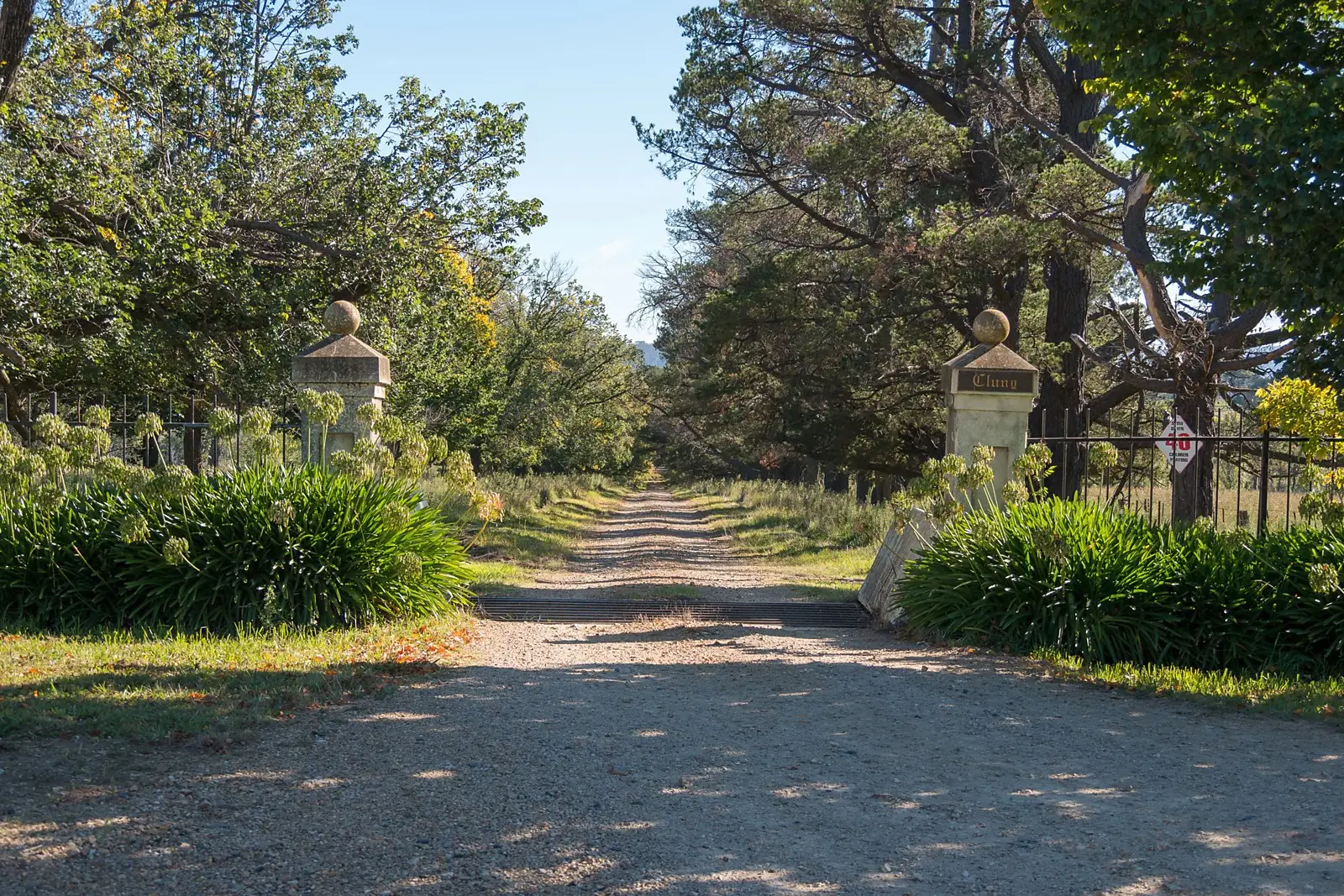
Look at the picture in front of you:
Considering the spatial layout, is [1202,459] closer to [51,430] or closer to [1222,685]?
[1222,685]

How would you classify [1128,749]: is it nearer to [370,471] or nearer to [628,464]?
[370,471]

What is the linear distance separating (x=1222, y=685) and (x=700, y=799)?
4482 millimetres

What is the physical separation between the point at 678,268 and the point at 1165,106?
109 feet

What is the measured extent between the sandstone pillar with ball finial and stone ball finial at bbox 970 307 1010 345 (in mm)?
5987

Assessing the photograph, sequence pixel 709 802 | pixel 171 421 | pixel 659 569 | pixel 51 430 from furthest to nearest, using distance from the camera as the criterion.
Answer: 1. pixel 659 569
2. pixel 171 421
3. pixel 51 430
4. pixel 709 802

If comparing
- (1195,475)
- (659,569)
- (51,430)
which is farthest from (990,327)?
(51,430)

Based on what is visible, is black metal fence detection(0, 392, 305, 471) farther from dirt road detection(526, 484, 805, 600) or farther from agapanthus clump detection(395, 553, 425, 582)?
dirt road detection(526, 484, 805, 600)

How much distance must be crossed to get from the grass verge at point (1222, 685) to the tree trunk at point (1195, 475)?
15.5 feet

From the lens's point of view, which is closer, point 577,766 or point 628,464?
point 577,766

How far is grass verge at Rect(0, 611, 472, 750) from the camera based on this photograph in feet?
18.3

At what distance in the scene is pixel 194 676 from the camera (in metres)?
6.85

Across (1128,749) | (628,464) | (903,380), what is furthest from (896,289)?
(628,464)

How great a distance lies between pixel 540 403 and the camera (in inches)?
1221

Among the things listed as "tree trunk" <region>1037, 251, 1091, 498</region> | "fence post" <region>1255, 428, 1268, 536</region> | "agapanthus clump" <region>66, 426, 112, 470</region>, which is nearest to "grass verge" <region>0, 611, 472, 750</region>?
"agapanthus clump" <region>66, 426, 112, 470</region>
